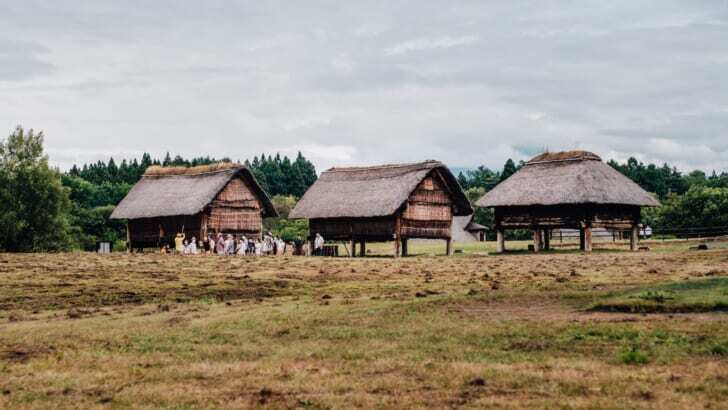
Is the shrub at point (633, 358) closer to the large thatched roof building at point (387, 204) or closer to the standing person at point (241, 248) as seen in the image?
the large thatched roof building at point (387, 204)

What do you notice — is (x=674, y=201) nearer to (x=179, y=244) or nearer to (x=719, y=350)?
(x=179, y=244)

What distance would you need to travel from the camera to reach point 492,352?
10992 mm

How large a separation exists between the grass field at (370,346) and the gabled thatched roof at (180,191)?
33206 millimetres

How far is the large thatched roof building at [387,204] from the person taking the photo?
48.7 metres

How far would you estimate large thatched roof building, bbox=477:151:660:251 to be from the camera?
154 feet

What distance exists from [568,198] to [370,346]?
36371mm

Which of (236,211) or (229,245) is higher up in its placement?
(236,211)

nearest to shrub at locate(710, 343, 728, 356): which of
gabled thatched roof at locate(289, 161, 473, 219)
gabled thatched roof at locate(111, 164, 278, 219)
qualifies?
gabled thatched roof at locate(289, 161, 473, 219)

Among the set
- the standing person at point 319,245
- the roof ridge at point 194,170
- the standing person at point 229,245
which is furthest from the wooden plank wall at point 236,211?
the standing person at point 319,245

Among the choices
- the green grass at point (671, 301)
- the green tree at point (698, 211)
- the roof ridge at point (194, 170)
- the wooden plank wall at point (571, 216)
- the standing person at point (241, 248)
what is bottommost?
the green grass at point (671, 301)

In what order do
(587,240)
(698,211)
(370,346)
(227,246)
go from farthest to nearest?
(698,211)
(227,246)
(587,240)
(370,346)

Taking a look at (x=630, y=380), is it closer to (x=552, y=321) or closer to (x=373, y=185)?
(x=552, y=321)

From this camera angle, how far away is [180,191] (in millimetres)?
57188

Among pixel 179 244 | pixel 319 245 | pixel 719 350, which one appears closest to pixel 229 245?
pixel 179 244
